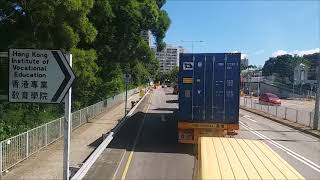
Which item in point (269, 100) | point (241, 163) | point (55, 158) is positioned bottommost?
point (55, 158)

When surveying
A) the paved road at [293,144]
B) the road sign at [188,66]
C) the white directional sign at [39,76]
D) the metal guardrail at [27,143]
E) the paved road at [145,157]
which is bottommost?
the paved road at [293,144]

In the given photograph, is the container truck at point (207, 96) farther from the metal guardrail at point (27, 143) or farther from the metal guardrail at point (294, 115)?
the metal guardrail at point (294, 115)

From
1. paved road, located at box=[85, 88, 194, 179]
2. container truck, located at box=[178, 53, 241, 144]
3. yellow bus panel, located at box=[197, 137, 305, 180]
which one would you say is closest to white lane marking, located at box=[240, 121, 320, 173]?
container truck, located at box=[178, 53, 241, 144]

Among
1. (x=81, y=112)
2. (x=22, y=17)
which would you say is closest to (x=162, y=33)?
(x=81, y=112)

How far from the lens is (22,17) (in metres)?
24.9

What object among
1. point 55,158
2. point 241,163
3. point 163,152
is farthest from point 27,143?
point 241,163

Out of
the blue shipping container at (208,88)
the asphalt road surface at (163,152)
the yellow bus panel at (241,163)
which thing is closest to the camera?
the yellow bus panel at (241,163)

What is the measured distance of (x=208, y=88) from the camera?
66.0 ft

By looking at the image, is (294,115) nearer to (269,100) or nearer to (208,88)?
(269,100)

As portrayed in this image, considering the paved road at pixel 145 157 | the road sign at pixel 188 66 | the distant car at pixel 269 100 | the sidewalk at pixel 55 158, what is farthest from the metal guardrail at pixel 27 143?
the distant car at pixel 269 100

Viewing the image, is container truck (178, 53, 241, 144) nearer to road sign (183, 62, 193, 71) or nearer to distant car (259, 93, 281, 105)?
road sign (183, 62, 193, 71)

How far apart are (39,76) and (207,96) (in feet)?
41.4

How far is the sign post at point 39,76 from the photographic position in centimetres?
809

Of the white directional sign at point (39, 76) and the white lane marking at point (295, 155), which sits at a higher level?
the white directional sign at point (39, 76)
